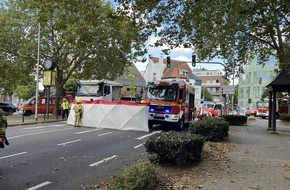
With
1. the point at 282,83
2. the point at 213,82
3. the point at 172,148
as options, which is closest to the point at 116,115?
the point at 282,83

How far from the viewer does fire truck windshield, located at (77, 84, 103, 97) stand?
31078 millimetres

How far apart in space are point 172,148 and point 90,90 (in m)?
23.1

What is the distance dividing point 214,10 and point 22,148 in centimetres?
814

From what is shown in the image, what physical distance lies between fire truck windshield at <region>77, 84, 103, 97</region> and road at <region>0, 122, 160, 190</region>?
15368 mm

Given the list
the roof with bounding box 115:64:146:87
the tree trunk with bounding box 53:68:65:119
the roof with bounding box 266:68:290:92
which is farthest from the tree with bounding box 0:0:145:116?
the roof with bounding box 115:64:146:87

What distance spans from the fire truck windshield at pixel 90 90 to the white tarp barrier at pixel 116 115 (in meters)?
7.98

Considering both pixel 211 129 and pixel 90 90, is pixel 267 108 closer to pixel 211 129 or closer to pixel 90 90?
pixel 90 90

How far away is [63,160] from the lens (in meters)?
10.5

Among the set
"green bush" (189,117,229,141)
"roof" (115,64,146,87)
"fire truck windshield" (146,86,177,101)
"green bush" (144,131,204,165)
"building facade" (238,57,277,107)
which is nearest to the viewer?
"green bush" (144,131,204,165)

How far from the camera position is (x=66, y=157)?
10992 mm

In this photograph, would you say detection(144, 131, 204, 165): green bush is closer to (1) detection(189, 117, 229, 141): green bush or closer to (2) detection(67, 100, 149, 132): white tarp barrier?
(1) detection(189, 117, 229, 141): green bush

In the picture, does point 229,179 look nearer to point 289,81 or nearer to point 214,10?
point 214,10

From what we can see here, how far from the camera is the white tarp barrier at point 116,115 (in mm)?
20656

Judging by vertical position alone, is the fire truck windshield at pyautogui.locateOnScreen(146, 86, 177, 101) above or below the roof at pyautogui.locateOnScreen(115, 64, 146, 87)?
below
